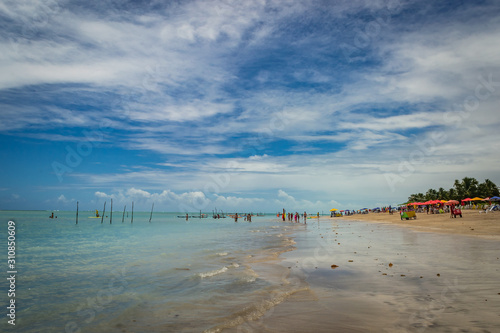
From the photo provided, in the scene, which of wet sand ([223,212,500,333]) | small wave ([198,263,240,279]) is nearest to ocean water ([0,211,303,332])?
small wave ([198,263,240,279])

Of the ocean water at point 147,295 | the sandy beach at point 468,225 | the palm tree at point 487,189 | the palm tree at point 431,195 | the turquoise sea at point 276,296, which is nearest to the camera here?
the turquoise sea at point 276,296

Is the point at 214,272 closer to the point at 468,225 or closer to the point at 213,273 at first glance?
the point at 213,273

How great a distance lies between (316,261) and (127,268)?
992cm

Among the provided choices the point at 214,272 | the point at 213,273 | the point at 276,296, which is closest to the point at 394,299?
the point at 276,296

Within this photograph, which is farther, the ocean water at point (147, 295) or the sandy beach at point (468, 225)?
the sandy beach at point (468, 225)

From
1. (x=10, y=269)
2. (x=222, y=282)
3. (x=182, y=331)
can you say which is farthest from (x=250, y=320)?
(x=10, y=269)

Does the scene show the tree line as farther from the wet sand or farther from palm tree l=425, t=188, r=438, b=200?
the wet sand

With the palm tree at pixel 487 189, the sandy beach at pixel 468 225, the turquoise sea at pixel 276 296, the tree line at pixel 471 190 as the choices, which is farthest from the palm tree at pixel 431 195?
the turquoise sea at pixel 276 296

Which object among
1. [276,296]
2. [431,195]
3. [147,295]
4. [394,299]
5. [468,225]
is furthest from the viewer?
[431,195]

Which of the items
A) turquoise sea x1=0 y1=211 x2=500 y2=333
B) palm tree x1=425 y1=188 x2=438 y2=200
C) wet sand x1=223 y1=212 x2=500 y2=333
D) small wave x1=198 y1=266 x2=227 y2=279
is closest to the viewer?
wet sand x1=223 y1=212 x2=500 y2=333

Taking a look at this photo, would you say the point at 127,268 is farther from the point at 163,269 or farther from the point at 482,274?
the point at 482,274

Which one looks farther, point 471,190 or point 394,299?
point 471,190

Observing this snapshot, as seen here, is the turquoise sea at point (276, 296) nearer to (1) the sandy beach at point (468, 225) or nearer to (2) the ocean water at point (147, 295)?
(2) the ocean water at point (147, 295)

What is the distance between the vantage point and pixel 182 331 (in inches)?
247
